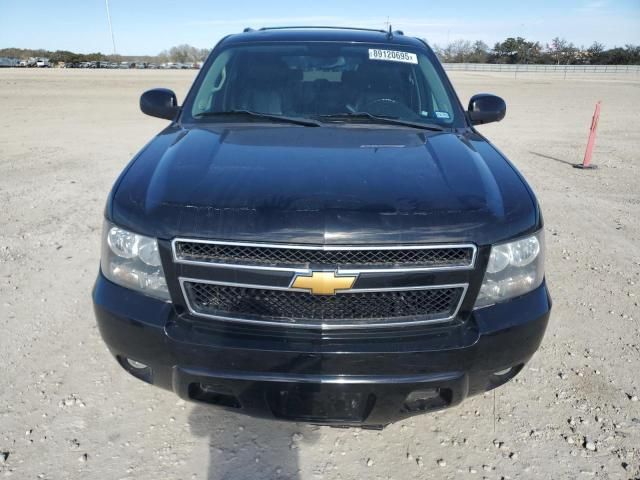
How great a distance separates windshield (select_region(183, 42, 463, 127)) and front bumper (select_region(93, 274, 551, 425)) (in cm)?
148

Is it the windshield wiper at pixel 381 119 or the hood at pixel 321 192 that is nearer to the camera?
the hood at pixel 321 192

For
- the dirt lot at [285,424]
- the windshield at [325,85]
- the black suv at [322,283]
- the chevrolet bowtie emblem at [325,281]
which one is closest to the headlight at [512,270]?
the black suv at [322,283]

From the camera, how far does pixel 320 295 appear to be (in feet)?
6.30

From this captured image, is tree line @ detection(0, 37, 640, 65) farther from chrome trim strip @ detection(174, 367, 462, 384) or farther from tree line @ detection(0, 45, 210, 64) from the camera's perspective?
chrome trim strip @ detection(174, 367, 462, 384)

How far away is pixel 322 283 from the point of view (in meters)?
1.87

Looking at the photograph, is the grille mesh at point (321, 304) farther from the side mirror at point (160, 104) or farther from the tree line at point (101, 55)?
the tree line at point (101, 55)

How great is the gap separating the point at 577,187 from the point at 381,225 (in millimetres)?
6284

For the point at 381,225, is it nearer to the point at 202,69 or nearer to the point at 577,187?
the point at 202,69

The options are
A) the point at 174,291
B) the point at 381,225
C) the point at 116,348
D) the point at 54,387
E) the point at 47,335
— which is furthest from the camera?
the point at 47,335

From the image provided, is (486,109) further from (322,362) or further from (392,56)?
(322,362)

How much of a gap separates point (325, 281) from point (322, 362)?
318 mm

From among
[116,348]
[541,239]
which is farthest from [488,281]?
[116,348]

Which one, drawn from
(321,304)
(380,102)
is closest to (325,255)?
(321,304)

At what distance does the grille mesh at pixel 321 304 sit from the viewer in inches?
77.3
